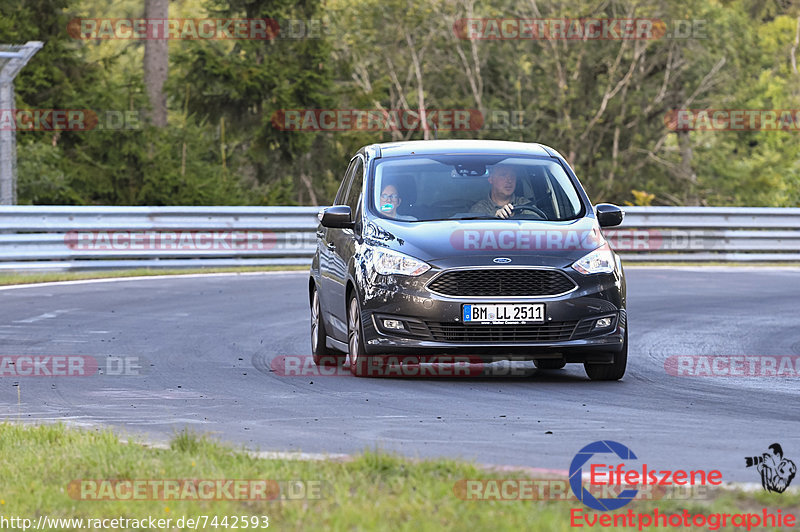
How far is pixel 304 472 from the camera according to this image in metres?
6.30

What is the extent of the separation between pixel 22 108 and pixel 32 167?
3030 millimetres

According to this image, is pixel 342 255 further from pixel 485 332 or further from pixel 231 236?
pixel 231 236

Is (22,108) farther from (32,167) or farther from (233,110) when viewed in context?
(233,110)

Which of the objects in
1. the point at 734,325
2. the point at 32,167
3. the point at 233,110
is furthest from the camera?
the point at 233,110

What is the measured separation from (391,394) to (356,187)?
2902mm

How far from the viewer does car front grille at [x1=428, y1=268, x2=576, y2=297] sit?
10367mm

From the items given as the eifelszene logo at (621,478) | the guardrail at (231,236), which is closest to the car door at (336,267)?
the eifelszene logo at (621,478)

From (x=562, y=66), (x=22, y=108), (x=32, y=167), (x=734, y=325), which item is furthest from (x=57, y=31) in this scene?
(x=734, y=325)

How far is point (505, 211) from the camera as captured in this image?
37.3 ft

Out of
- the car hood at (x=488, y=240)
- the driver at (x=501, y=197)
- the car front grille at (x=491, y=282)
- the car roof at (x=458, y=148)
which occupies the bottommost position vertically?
the car front grille at (x=491, y=282)

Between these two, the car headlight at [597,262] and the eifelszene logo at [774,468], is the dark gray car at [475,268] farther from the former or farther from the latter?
the eifelszene logo at [774,468]

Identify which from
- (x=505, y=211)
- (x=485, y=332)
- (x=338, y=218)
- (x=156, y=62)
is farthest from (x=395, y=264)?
(x=156, y=62)

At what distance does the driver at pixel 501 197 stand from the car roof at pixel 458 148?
32 cm

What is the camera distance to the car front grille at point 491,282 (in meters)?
10.4
